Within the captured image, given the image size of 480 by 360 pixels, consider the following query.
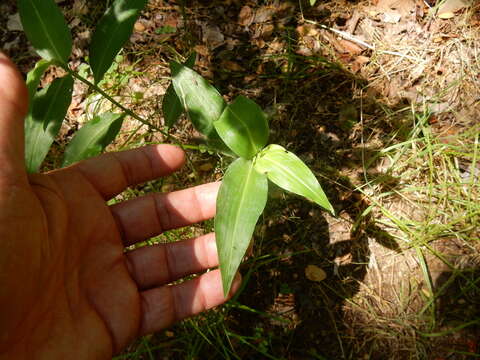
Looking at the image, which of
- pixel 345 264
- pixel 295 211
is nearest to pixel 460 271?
pixel 345 264

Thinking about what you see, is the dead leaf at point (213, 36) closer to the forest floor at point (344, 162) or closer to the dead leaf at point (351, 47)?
the forest floor at point (344, 162)

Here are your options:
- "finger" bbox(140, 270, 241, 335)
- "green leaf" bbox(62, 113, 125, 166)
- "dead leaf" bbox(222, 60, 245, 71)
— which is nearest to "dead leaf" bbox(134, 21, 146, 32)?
"dead leaf" bbox(222, 60, 245, 71)

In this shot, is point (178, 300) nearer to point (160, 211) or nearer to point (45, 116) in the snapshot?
point (160, 211)

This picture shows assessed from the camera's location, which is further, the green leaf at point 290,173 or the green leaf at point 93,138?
the green leaf at point 93,138

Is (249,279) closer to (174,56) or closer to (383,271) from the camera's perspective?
(383,271)

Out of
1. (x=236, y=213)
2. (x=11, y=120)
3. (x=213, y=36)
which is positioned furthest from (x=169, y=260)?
(x=213, y=36)

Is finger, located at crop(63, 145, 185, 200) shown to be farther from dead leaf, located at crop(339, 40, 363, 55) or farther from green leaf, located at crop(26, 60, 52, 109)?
dead leaf, located at crop(339, 40, 363, 55)

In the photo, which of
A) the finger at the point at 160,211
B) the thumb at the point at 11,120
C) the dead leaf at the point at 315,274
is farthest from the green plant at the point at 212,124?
the dead leaf at the point at 315,274
